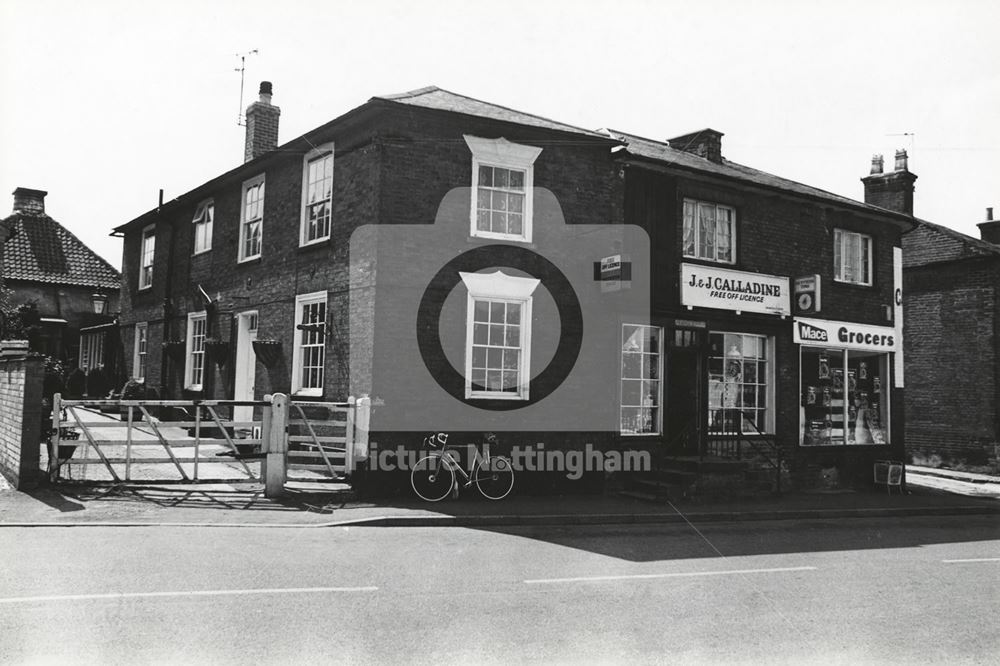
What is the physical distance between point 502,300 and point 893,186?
14032mm

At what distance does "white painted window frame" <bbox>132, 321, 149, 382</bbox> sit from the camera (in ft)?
72.6

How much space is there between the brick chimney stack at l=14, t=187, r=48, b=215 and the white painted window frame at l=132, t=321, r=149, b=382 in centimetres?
1330

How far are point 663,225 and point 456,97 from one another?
4739 millimetres

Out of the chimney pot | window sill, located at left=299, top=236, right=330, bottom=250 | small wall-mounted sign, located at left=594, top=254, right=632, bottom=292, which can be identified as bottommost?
small wall-mounted sign, located at left=594, top=254, right=632, bottom=292

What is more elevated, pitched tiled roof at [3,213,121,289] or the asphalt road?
pitched tiled roof at [3,213,121,289]

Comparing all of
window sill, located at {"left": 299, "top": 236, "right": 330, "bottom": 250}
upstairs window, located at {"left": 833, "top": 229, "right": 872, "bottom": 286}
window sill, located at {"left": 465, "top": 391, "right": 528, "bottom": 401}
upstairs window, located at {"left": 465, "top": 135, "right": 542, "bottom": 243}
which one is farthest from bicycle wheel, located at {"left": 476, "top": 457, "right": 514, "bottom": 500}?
upstairs window, located at {"left": 833, "top": 229, "right": 872, "bottom": 286}

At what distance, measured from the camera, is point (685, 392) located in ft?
51.4

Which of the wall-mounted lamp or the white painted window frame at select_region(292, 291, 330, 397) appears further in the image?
the wall-mounted lamp

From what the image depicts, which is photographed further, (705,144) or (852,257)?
(705,144)

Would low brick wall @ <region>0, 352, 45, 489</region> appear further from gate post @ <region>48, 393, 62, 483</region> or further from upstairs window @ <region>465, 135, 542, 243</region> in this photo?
upstairs window @ <region>465, 135, 542, 243</region>

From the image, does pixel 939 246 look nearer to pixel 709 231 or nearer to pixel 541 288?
pixel 709 231

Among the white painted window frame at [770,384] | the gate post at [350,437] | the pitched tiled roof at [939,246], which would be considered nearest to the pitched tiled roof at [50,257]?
the gate post at [350,437]

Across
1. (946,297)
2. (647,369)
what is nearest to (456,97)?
(647,369)

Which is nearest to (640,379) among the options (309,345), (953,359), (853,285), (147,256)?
(309,345)
